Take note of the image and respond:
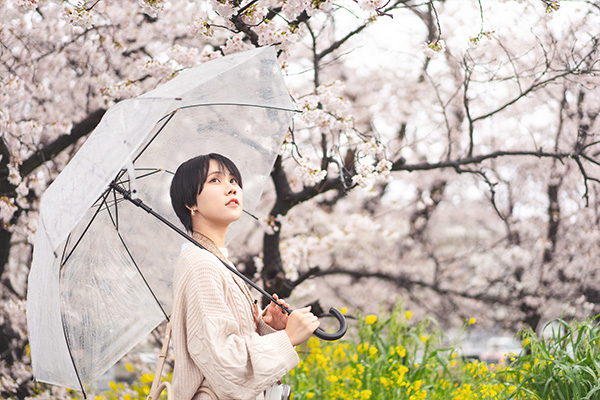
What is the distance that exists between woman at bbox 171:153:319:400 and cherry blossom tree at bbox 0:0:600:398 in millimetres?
1160

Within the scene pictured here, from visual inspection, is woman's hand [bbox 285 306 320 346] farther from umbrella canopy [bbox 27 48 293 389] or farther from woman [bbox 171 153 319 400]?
umbrella canopy [bbox 27 48 293 389]

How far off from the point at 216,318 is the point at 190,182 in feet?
1.78

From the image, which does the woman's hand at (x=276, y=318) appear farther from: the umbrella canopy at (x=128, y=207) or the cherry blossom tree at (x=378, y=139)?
the cherry blossom tree at (x=378, y=139)

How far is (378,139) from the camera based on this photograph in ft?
14.5

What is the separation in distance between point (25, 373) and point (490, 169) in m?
6.61

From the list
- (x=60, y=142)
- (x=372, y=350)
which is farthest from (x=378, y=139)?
(x=60, y=142)

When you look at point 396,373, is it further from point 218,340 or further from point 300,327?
point 218,340

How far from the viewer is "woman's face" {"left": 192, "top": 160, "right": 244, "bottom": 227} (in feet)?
6.63

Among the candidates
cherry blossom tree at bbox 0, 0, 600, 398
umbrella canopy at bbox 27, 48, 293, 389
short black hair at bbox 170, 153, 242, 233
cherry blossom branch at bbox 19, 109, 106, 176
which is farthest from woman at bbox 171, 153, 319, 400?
cherry blossom branch at bbox 19, 109, 106, 176

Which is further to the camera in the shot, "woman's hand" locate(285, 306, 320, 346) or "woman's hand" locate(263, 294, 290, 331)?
"woman's hand" locate(263, 294, 290, 331)

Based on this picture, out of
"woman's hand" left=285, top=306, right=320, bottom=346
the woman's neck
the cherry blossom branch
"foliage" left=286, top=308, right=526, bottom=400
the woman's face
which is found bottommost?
"foliage" left=286, top=308, right=526, bottom=400

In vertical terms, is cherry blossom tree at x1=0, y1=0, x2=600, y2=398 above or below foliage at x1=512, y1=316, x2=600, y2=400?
above

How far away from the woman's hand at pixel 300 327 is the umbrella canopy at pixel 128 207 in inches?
26.4

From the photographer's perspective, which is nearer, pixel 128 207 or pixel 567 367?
pixel 128 207
